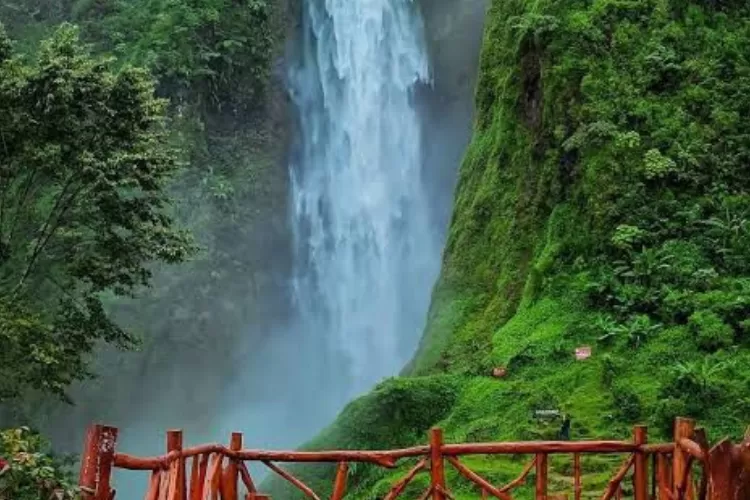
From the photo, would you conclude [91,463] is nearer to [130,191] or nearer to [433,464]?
[433,464]

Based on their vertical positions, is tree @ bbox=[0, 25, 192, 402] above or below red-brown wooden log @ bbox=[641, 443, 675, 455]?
above

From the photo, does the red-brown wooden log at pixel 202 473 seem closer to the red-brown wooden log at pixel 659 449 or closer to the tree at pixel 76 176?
the red-brown wooden log at pixel 659 449

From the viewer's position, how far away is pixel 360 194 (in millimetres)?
24266

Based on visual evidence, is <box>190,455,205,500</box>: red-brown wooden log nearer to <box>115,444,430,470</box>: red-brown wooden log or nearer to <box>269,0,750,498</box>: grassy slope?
<box>115,444,430,470</box>: red-brown wooden log

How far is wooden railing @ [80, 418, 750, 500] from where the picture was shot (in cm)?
366

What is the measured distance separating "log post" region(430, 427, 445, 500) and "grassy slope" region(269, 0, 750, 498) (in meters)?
3.21

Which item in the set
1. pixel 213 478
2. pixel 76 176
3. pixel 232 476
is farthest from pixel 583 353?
pixel 76 176

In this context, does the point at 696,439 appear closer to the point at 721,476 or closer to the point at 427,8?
the point at 721,476

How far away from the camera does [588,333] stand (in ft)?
34.0

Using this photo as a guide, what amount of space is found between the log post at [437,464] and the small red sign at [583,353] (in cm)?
516

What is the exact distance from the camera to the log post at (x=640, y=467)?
530cm

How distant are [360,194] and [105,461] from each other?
20168 mm

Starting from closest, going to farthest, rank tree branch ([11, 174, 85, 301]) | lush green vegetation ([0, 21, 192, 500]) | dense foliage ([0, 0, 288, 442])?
lush green vegetation ([0, 21, 192, 500])
tree branch ([11, 174, 85, 301])
dense foliage ([0, 0, 288, 442])

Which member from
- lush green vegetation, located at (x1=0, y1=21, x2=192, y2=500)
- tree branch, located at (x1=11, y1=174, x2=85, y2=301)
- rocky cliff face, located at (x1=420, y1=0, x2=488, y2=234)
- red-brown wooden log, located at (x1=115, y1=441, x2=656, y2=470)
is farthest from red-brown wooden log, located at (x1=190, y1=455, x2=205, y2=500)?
rocky cliff face, located at (x1=420, y1=0, x2=488, y2=234)
